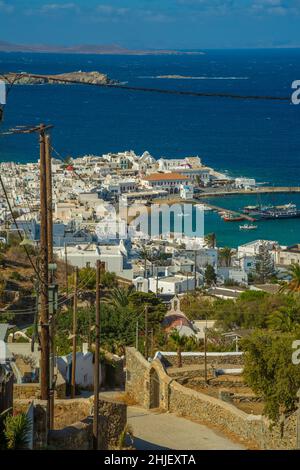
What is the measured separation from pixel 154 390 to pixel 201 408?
4.43 feet

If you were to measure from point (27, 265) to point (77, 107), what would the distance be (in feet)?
364

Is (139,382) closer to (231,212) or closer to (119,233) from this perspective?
(119,233)

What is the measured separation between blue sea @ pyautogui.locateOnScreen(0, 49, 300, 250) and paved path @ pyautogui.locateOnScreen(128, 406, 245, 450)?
4132cm

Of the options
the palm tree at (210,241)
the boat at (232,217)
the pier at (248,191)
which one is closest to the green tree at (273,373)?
→ the palm tree at (210,241)

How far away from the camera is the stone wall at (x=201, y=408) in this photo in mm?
12164

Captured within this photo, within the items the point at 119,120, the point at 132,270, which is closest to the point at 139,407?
the point at 132,270

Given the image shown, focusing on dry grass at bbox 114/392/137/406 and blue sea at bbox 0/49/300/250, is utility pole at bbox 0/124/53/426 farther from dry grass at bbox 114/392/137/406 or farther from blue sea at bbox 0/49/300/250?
blue sea at bbox 0/49/300/250

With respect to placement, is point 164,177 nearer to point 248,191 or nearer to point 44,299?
point 248,191

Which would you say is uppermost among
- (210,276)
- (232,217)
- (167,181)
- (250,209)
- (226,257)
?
(167,181)

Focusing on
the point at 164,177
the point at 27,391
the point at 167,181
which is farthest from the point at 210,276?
the point at 164,177

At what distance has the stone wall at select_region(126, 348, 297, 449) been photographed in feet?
39.9

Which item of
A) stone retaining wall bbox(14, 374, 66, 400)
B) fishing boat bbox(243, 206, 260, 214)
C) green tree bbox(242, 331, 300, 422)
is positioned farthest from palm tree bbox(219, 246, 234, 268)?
stone retaining wall bbox(14, 374, 66, 400)

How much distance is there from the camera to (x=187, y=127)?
117 metres

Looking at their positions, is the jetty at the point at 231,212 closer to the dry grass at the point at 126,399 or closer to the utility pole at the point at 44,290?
the dry grass at the point at 126,399
